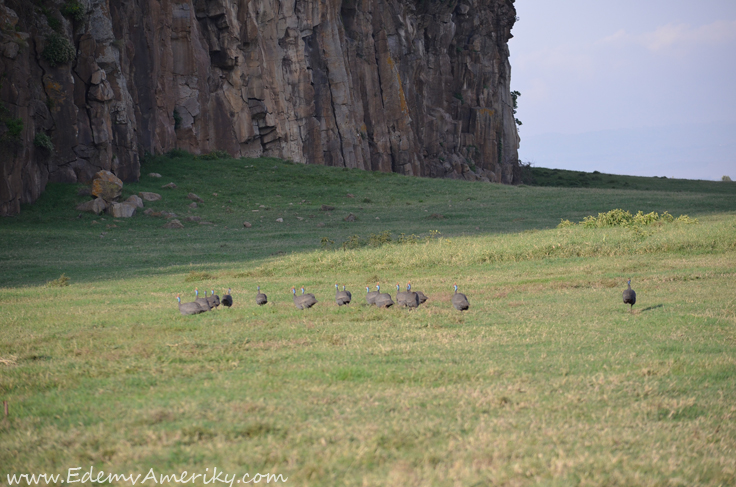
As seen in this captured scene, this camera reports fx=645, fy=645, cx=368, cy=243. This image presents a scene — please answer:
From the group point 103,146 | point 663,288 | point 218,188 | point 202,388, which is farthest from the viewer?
point 218,188

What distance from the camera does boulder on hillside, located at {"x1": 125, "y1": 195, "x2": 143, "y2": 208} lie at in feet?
98.9

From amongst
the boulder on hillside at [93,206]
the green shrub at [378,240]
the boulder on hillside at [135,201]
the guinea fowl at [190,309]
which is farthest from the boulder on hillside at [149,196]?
the guinea fowl at [190,309]

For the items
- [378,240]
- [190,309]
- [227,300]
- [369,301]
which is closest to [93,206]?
[378,240]

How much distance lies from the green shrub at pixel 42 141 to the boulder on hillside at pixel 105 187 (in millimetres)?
2384

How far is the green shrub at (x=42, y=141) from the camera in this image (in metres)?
28.5

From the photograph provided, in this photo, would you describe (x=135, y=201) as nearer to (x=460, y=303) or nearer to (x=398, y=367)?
(x=460, y=303)

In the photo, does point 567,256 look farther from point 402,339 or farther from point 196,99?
point 196,99

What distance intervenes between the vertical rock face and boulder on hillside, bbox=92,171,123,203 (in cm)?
166

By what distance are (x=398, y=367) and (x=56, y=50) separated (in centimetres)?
2831

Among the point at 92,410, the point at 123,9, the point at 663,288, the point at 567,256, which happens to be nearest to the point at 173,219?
the point at 123,9

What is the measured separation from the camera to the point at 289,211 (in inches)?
1309

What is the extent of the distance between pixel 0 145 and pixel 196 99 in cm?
1866

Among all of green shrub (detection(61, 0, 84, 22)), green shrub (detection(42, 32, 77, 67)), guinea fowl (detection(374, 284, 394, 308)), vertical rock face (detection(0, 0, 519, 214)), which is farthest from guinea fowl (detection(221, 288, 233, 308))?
green shrub (detection(61, 0, 84, 22))

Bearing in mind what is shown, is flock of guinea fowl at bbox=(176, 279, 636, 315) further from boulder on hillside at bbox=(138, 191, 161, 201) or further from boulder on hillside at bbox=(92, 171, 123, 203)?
boulder on hillside at bbox=(138, 191, 161, 201)
